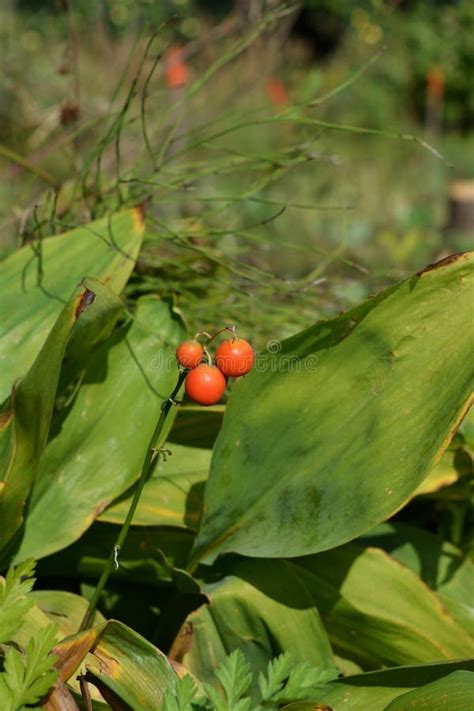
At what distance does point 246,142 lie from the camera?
23.6 ft

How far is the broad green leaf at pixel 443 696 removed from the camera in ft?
3.30

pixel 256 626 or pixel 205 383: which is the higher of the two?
pixel 205 383

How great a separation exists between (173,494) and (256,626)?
0.24 metres

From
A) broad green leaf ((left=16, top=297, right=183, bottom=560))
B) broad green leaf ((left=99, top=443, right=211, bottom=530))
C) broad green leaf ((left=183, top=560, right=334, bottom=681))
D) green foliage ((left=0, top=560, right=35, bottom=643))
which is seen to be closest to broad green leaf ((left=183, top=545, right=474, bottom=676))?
broad green leaf ((left=183, top=560, right=334, bottom=681))

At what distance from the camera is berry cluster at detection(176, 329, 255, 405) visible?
3.24ft

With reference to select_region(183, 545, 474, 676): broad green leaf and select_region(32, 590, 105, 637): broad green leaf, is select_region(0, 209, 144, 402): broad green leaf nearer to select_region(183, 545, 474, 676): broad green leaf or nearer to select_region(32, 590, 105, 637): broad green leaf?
select_region(32, 590, 105, 637): broad green leaf

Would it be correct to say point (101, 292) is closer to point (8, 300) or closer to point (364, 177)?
point (8, 300)

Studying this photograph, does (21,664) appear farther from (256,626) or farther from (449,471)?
(449,471)

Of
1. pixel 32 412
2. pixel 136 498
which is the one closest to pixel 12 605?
pixel 136 498

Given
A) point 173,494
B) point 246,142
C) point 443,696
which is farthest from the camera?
point 246,142

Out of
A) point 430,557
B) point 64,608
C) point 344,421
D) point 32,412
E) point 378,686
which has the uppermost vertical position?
point 32,412

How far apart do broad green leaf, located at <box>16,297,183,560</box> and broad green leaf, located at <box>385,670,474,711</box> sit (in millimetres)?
493

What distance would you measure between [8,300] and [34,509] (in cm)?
33

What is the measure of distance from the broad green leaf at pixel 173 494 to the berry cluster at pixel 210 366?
16.3 inches
